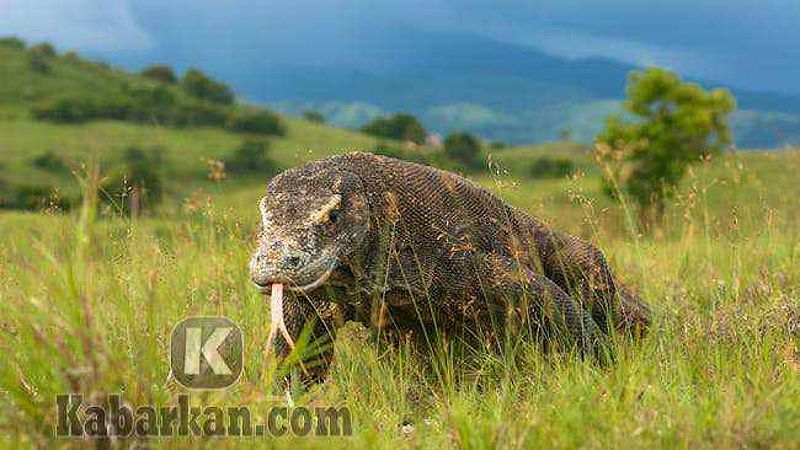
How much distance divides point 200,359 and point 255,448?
43.8 inches

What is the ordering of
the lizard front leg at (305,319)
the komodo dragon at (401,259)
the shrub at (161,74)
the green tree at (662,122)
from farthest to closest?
the shrub at (161,74)
the green tree at (662,122)
the lizard front leg at (305,319)
the komodo dragon at (401,259)

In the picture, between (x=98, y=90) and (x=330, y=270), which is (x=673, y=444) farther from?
(x=98, y=90)

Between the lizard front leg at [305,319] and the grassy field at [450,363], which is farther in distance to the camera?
the lizard front leg at [305,319]

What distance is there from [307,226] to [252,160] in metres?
93.0

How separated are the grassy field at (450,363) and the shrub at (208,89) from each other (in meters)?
124

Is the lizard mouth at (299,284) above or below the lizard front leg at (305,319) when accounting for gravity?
above

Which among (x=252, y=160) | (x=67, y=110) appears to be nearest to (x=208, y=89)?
(x=67, y=110)

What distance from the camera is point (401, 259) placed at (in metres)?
5.36

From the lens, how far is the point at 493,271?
5613 millimetres

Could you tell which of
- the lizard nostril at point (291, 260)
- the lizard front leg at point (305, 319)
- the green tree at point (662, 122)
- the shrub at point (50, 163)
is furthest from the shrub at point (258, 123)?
the lizard nostril at point (291, 260)

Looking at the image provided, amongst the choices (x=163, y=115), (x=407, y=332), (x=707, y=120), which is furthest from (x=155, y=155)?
(x=407, y=332)

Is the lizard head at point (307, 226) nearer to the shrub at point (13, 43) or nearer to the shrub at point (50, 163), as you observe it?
the shrub at point (50, 163)

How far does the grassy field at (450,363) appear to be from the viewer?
12.3ft

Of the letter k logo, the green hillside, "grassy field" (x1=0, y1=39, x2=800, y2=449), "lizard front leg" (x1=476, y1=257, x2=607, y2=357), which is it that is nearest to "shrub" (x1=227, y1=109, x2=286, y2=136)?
the green hillside
